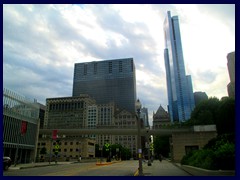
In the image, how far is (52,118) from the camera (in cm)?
18250

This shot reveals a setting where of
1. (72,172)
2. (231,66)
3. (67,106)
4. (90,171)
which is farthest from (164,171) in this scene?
(67,106)

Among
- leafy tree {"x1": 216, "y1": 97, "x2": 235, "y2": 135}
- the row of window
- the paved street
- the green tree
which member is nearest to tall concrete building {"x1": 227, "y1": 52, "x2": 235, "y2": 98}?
the green tree

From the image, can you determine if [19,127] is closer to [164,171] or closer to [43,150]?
[164,171]

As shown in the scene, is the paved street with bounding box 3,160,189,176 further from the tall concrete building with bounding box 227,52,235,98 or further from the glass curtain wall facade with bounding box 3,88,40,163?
the tall concrete building with bounding box 227,52,235,98

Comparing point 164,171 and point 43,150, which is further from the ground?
point 164,171

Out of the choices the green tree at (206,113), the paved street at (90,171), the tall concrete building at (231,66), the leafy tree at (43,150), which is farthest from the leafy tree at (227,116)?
the leafy tree at (43,150)

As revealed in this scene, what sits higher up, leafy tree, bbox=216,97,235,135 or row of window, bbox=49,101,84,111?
row of window, bbox=49,101,84,111

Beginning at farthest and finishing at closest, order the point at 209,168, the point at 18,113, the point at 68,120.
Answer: the point at 68,120, the point at 18,113, the point at 209,168

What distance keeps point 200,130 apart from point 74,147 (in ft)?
234

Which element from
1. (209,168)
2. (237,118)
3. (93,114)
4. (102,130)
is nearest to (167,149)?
(102,130)

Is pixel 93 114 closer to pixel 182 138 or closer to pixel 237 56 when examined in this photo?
pixel 182 138

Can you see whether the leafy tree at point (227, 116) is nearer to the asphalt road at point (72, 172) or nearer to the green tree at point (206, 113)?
the green tree at point (206, 113)

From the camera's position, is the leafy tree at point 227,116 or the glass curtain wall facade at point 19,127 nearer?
the glass curtain wall facade at point 19,127

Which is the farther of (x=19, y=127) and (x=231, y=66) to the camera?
(x=231, y=66)
